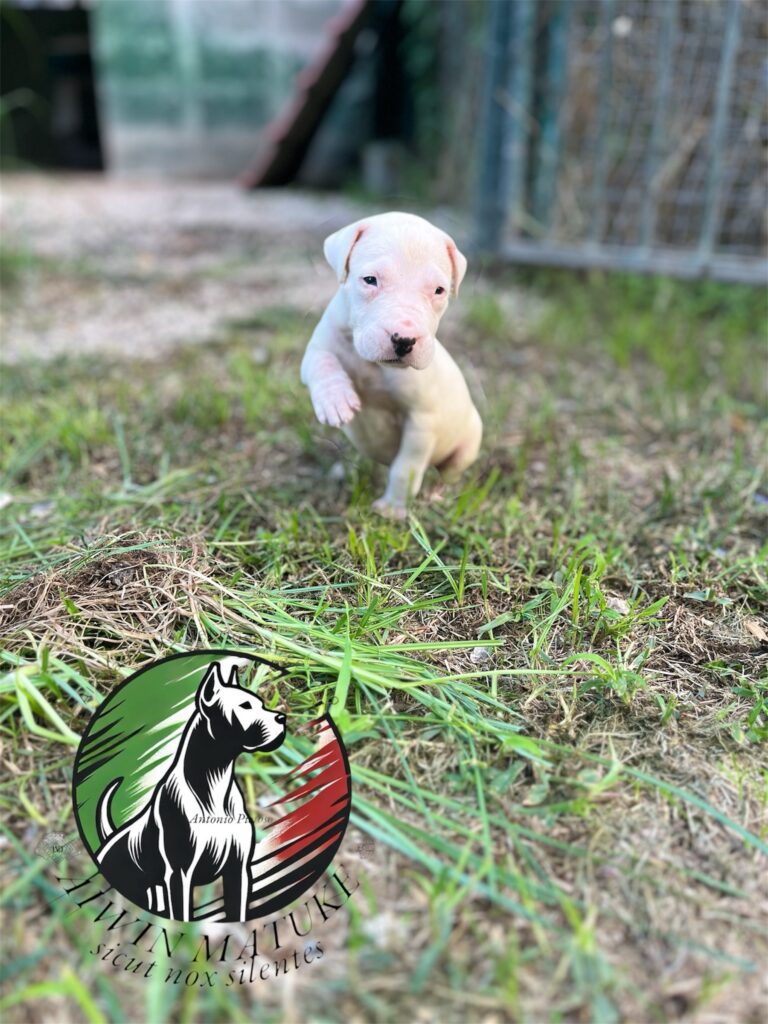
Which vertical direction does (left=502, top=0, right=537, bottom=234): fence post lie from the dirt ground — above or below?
above

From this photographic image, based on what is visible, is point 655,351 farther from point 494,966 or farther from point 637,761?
point 494,966

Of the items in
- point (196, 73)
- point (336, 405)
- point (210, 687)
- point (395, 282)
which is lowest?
point (210, 687)

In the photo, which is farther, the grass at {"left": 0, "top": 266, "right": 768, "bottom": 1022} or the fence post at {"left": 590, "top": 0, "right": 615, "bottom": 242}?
the fence post at {"left": 590, "top": 0, "right": 615, "bottom": 242}

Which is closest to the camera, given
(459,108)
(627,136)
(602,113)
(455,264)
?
(455,264)

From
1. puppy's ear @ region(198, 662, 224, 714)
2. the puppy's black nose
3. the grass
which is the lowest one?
the grass

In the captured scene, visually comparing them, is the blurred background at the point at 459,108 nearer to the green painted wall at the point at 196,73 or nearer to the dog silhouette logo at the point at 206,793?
the green painted wall at the point at 196,73

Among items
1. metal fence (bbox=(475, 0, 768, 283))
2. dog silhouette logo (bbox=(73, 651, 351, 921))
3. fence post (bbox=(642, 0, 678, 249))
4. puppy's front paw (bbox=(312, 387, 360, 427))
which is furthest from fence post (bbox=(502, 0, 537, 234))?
dog silhouette logo (bbox=(73, 651, 351, 921))

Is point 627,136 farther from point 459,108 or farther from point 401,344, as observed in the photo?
point 401,344

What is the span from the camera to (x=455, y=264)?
145 centimetres

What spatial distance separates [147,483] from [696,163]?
9.87ft

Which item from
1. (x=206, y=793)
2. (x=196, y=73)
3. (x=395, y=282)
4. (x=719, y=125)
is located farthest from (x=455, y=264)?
(x=196, y=73)

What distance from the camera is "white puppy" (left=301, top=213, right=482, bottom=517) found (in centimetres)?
137

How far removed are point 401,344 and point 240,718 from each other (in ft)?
2.09

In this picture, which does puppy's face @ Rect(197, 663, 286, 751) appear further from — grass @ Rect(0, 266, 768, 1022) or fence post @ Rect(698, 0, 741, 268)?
fence post @ Rect(698, 0, 741, 268)
